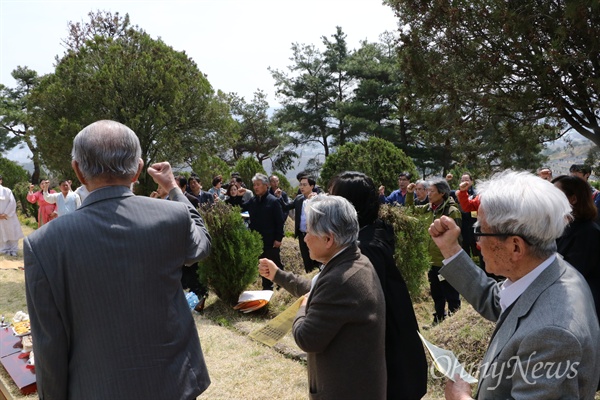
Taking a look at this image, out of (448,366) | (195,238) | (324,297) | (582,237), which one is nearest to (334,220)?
(324,297)

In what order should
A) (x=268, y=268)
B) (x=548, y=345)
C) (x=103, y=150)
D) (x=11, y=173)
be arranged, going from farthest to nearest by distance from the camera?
(x=11, y=173) → (x=268, y=268) → (x=103, y=150) → (x=548, y=345)

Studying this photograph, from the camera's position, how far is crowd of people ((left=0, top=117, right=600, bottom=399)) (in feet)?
4.79

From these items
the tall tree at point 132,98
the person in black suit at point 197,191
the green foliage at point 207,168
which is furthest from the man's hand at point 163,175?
the green foliage at point 207,168

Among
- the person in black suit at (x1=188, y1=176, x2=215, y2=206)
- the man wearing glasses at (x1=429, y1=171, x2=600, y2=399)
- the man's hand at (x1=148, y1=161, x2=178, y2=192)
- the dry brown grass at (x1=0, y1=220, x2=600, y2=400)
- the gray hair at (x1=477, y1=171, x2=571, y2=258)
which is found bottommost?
the dry brown grass at (x1=0, y1=220, x2=600, y2=400)

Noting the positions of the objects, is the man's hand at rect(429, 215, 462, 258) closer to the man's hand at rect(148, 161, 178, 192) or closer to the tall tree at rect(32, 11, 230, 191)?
the man's hand at rect(148, 161, 178, 192)

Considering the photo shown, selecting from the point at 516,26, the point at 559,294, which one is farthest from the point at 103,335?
the point at 516,26

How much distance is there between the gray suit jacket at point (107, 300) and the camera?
1708 millimetres

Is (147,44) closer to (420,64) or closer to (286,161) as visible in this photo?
(420,64)

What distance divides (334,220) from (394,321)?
2.10ft

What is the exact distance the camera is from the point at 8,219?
11.5m

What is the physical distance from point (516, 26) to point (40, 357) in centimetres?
503

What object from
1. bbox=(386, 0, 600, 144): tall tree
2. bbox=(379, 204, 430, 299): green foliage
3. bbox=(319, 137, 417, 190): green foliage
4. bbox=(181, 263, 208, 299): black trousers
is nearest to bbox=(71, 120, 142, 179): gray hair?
bbox=(386, 0, 600, 144): tall tree

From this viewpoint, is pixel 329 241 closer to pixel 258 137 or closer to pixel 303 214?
pixel 303 214

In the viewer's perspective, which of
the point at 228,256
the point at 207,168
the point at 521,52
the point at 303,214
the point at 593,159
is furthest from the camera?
the point at 207,168
